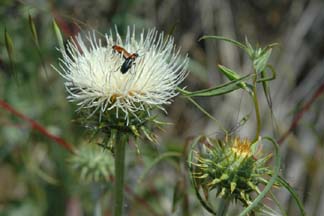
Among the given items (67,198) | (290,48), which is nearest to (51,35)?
(67,198)

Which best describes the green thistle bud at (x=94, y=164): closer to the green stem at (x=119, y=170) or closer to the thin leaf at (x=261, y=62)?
the green stem at (x=119, y=170)

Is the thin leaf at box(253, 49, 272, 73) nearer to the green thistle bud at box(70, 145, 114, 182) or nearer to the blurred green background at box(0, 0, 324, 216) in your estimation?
the blurred green background at box(0, 0, 324, 216)

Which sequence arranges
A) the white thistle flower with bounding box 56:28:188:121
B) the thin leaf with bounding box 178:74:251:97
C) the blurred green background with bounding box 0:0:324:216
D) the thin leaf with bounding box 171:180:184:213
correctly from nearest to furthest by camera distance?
the thin leaf with bounding box 178:74:251:97, the white thistle flower with bounding box 56:28:188:121, the thin leaf with bounding box 171:180:184:213, the blurred green background with bounding box 0:0:324:216

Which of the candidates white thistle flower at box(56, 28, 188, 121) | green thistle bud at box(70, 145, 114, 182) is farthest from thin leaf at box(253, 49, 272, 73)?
green thistle bud at box(70, 145, 114, 182)

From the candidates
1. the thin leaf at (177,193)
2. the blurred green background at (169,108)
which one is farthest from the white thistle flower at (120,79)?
the blurred green background at (169,108)

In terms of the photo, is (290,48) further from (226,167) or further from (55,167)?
(226,167)
